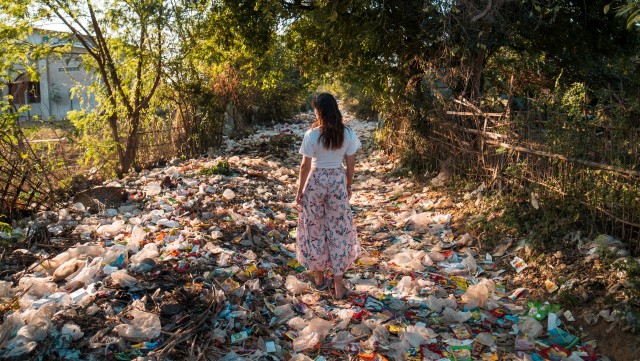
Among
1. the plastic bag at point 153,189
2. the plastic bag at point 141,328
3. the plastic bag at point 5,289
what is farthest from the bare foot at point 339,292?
the plastic bag at point 153,189

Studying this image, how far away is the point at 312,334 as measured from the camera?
Answer: 3.02 m

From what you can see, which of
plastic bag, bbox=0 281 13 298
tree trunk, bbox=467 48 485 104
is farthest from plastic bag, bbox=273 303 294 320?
tree trunk, bbox=467 48 485 104

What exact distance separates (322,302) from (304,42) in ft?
22.7

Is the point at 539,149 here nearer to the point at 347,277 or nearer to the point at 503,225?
the point at 503,225

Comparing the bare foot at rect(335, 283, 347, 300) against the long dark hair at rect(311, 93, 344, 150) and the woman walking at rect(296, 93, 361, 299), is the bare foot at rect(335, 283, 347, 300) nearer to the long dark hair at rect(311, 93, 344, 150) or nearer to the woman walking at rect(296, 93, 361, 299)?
the woman walking at rect(296, 93, 361, 299)

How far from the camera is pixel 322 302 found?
144 inches

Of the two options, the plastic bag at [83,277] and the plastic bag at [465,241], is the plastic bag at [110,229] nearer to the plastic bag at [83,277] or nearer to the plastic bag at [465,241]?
the plastic bag at [83,277]

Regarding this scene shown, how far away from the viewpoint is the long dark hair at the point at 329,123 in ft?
11.4

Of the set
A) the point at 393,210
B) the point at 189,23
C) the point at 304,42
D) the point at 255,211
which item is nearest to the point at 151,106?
the point at 189,23

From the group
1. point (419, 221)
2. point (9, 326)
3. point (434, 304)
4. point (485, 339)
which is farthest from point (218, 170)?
point (485, 339)

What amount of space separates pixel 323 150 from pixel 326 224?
1.97 ft

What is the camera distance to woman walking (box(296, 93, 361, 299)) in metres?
3.49

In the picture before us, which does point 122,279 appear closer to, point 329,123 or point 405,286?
point 329,123

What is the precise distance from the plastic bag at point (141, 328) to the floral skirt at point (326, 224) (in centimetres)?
131
